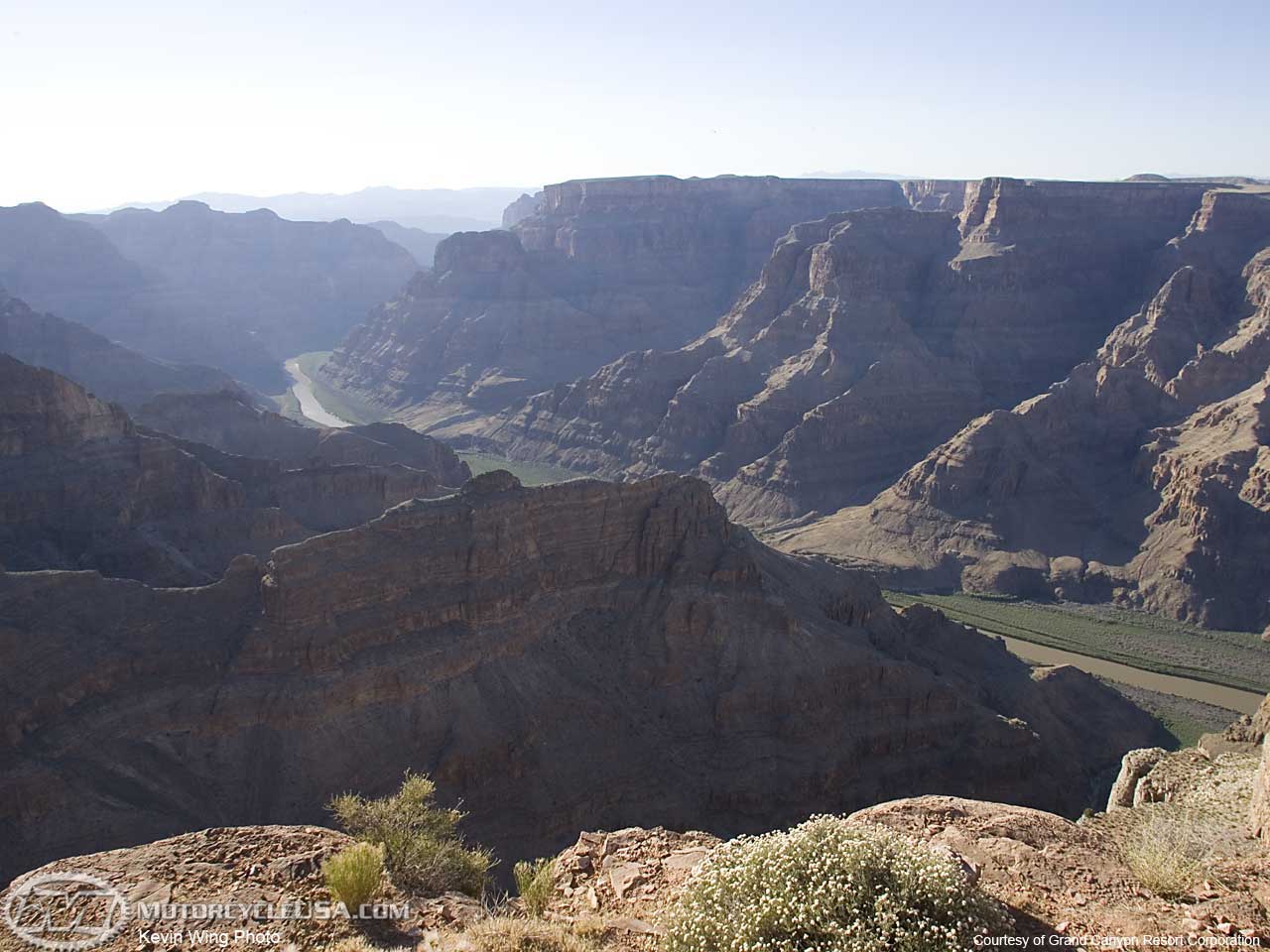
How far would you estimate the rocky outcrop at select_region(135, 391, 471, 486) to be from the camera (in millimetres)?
92812

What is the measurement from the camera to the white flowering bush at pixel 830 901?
16172mm

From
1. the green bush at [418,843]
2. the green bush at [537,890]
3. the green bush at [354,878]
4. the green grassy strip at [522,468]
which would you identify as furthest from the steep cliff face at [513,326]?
the green bush at [354,878]

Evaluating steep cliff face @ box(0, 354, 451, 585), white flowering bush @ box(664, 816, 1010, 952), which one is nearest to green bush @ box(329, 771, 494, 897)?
white flowering bush @ box(664, 816, 1010, 952)

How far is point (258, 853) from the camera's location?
2214 cm

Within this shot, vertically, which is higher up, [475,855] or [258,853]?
[258,853]

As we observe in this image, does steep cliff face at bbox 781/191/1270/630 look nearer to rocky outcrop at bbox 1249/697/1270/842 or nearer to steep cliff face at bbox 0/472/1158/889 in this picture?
steep cliff face at bbox 0/472/1158/889

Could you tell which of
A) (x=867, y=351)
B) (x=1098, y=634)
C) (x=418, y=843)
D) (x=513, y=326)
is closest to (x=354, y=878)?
(x=418, y=843)

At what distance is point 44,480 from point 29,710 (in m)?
27.5

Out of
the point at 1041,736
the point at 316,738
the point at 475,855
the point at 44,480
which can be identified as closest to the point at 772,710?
the point at 1041,736

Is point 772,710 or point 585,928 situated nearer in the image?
point 585,928

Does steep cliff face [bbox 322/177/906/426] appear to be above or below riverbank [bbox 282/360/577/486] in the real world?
above

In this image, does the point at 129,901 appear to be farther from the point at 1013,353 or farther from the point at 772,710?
the point at 1013,353

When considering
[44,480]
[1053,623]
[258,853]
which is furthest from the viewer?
[1053,623]

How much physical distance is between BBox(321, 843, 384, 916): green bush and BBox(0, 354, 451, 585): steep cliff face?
45.7 metres
